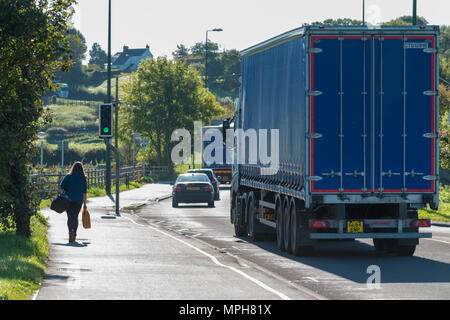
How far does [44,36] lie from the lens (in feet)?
56.4

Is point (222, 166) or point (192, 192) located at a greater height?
point (222, 166)

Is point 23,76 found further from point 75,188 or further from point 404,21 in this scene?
point 404,21

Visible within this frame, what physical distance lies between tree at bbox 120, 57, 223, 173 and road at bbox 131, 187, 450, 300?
5706cm

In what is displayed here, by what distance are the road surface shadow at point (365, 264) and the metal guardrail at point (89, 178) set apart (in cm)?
1220

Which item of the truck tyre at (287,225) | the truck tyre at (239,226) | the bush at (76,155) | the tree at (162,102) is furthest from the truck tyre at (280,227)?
the bush at (76,155)

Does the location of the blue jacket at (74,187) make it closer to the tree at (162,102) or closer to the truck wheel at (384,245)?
the truck wheel at (384,245)

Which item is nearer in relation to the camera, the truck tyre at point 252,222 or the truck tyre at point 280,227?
the truck tyre at point 280,227

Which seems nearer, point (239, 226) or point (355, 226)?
point (355, 226)

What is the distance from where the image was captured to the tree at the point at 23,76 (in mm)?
16516

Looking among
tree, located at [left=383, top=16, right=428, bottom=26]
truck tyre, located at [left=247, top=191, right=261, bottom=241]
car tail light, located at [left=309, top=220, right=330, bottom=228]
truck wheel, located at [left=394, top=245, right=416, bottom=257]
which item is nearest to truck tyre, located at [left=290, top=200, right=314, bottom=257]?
car tail light, located at [left=309, top=220, right=330, bottom=228]

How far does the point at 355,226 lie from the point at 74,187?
644 cm

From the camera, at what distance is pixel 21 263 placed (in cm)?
1446

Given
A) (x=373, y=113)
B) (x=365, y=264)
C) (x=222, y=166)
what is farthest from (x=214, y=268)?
(x=222, y=166)
